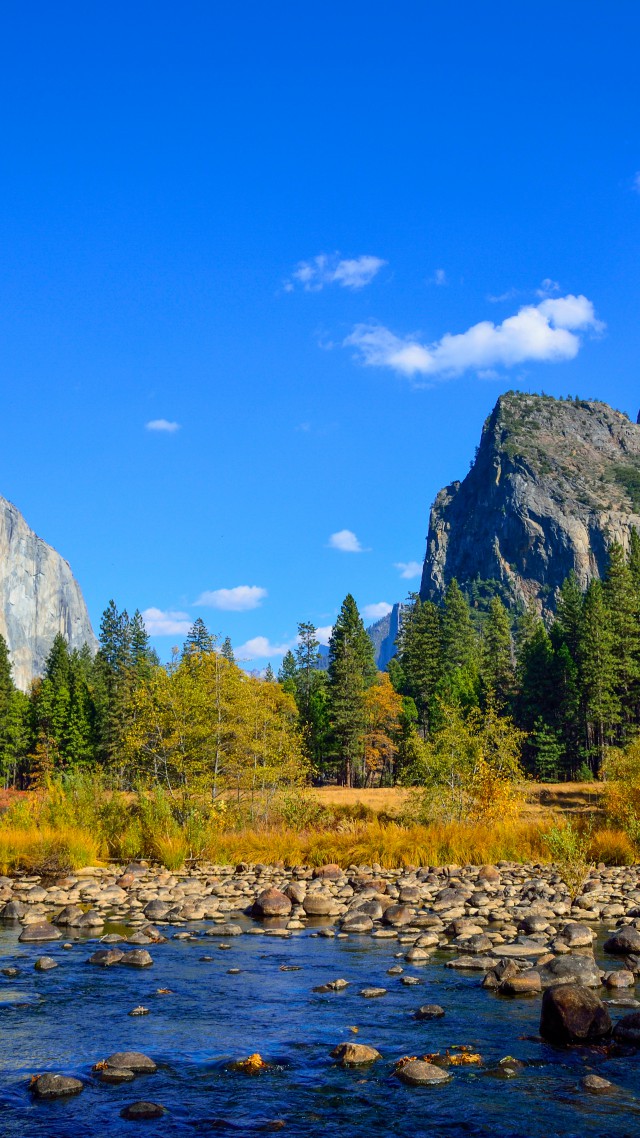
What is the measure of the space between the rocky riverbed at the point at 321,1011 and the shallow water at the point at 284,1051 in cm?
3

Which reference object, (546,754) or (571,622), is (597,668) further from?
(571,622)

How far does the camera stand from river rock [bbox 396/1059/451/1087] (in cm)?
772

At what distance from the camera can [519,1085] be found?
25.0ft

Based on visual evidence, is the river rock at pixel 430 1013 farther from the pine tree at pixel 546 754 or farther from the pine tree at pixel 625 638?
the pine tree at pixel 546 754

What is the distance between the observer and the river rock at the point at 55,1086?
7.44 m

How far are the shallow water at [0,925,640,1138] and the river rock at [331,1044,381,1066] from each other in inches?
4.7

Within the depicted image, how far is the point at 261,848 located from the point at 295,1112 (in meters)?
17.5

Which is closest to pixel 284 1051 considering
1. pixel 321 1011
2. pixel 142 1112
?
pixel 321 1011

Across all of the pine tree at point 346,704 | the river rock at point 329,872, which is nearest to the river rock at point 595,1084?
the river rock at point 329,872

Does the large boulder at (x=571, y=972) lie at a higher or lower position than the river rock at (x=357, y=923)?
higher

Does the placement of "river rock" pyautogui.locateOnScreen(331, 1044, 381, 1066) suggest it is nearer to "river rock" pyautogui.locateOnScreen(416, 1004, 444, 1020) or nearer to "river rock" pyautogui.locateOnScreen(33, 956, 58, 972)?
"river rock" pyautogui.locateOnScreen(416, 1004, 444, 1020)

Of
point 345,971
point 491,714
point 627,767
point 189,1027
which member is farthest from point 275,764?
point 189,1027

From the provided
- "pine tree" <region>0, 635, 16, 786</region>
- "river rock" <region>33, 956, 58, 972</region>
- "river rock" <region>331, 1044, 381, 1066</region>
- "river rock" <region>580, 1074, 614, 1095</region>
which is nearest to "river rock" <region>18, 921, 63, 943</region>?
"river rock" <region>33, 956, 58, 972</region>

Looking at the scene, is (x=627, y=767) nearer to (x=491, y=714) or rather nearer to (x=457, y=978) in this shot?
(x=491, y=714)
